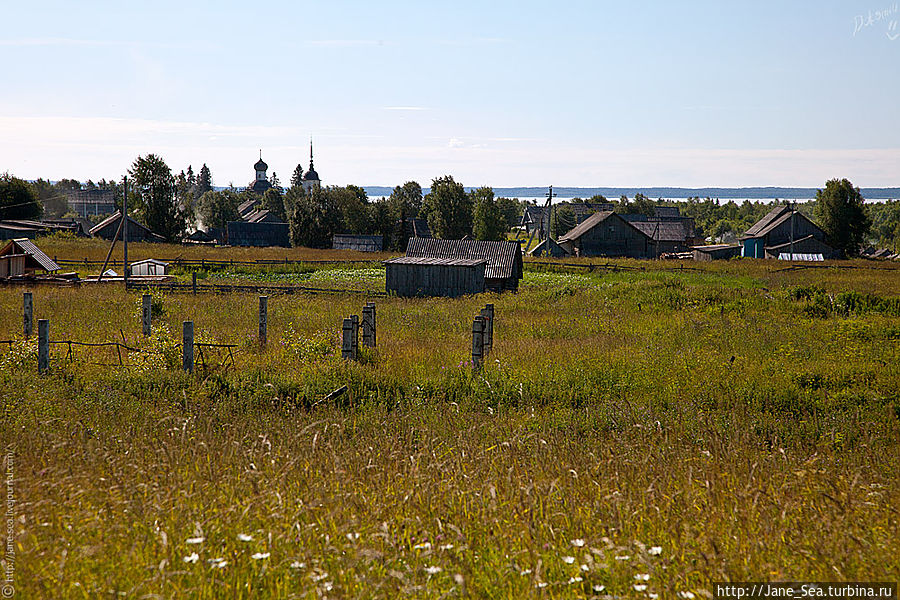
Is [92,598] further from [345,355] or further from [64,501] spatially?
[345,355]

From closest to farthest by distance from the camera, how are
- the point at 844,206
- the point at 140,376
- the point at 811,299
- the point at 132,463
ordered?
the point at 132,463 → the point at 140,376 → the point at 811,299 → the point at 844,206

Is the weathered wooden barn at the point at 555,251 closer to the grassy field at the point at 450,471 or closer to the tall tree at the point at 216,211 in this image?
the tall tree at the point at 216,211

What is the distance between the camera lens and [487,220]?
76062 mm

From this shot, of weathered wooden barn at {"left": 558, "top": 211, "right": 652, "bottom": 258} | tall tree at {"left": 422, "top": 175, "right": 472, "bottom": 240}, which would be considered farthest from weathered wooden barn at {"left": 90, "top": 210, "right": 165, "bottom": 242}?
weathered wooden barn at {"left": 558, "top": 211, "right": 652, "bottom": 258}

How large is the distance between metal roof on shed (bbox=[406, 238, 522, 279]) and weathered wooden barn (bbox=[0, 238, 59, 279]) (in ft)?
58.3

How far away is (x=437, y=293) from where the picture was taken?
107 feet

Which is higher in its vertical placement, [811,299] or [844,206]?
[844,206]

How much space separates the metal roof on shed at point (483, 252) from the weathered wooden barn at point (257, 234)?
161ft

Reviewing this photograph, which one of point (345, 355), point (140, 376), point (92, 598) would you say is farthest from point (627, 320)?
point (92, 598)

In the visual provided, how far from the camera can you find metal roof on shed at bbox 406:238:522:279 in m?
35.0

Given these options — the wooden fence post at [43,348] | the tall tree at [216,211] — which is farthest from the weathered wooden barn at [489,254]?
the tall tree at [216,211]

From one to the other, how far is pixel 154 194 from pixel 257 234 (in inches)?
573

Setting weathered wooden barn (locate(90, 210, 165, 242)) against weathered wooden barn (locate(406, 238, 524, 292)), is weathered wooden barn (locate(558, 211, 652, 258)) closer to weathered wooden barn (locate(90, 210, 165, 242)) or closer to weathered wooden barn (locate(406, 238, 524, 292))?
weathered wooden barn (locate(406, 238, 524, 292))

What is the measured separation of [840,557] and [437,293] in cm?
2903
